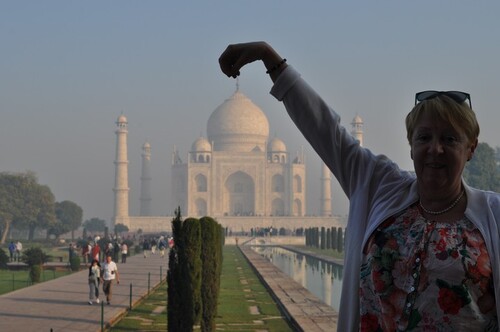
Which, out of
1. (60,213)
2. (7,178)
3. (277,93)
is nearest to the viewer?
(277,93)

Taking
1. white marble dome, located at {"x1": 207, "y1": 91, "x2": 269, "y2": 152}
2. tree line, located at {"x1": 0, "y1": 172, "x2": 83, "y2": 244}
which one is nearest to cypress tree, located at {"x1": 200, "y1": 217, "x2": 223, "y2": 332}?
tree line, located at {"x1": 0, "y1": 172, "x2": 83, "y2": 244}

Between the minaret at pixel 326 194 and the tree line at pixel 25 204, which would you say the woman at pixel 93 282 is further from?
the minaret at pixel 326 194

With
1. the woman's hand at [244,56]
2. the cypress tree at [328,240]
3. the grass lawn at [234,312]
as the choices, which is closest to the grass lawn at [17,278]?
the grass lawn at [234,312]

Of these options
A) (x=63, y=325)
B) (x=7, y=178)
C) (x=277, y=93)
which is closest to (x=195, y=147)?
(x=7, y=178)

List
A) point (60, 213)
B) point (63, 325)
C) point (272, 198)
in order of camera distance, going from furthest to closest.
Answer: point (272, 198)
point (60, 213)
point (63, 325)

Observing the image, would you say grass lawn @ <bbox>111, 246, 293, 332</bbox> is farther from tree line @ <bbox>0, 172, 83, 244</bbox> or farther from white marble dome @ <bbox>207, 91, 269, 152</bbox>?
white marble dome @ <bbox>207, 91, 269, 152</bbox>

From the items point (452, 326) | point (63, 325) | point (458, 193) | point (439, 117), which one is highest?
point (439, 117)

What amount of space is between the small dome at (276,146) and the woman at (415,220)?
2027 inches

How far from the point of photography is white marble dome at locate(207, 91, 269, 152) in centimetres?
5178

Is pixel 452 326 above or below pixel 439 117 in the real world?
below

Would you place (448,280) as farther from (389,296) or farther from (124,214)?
(124,214)

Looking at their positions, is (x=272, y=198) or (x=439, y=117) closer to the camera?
(x=439, y=117)

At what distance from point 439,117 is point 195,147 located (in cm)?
5027

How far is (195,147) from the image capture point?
51.6 meters
